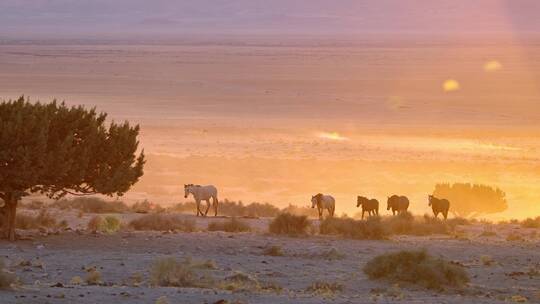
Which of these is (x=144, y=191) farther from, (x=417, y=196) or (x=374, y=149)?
(x=374, y=149)

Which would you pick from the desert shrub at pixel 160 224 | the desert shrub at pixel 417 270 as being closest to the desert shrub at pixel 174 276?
the desert shrub at pixel 417 270

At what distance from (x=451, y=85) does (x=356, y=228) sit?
67507 millimetres

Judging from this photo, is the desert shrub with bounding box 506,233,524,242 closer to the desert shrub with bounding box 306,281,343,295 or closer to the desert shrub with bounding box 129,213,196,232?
the desert shrub with bounding box 129,213,196,232

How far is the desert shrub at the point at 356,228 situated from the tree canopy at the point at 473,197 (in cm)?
1395

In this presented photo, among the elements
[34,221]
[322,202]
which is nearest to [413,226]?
[322,202]

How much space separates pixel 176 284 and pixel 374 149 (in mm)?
34630

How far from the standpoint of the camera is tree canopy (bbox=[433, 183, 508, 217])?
40.8 metres

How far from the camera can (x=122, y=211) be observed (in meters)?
32.6

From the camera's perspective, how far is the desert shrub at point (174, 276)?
1895 centimetres

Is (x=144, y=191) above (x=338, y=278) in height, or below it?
above

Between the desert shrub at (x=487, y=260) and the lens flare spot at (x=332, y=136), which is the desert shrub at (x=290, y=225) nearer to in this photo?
the desert shrub at (x=487, y=260)

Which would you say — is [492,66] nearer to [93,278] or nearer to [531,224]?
[531,224]

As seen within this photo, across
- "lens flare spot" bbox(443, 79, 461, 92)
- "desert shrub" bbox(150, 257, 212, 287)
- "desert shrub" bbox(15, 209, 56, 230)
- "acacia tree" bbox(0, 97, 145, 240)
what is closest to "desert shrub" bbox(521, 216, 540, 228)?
"acacia tree" bbox(0, 97, 145, 240)

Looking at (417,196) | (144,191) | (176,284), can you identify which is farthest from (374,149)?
(176,284)
